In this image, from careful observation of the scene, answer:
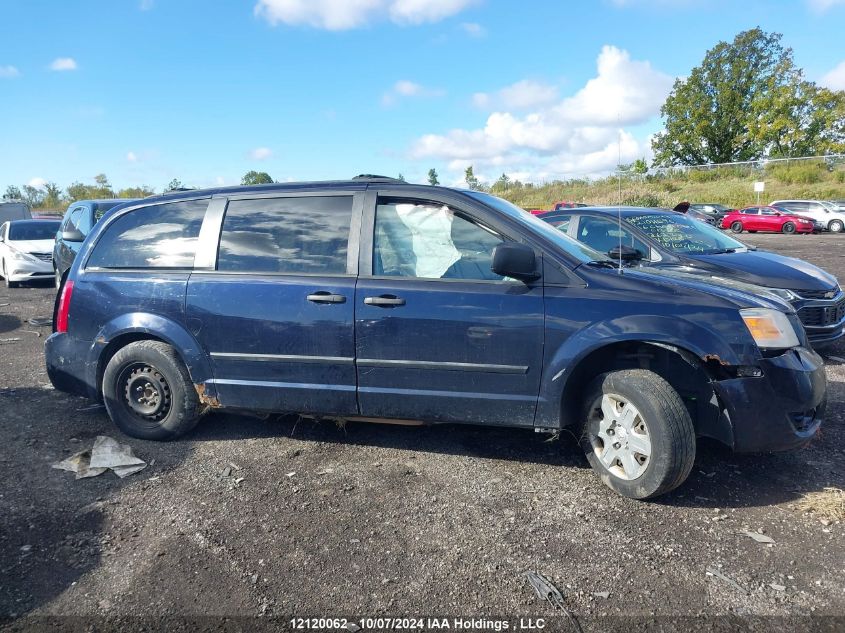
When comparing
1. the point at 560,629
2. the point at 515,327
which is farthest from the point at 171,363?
the point at 560,629

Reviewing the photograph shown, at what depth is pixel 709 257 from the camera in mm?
6129

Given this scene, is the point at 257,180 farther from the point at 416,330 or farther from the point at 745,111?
the point at 745,111

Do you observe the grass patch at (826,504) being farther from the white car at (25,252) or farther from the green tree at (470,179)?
the green tree at (470,179)

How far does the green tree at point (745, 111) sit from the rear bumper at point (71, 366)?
186 ft

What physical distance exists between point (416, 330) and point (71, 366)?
272 centimetres

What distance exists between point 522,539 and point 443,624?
738mm

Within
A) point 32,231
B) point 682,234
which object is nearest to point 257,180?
point 32,231

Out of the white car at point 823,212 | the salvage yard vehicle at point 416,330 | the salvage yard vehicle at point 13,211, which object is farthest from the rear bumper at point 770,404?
the white car at point 823,212

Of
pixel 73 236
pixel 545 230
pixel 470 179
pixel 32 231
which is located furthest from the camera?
pixel 470 179

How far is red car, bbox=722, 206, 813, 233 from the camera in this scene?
28125 mm

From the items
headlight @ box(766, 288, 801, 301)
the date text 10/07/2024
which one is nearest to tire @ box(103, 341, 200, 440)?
the date text 10/07/2024

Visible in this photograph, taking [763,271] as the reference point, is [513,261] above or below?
above

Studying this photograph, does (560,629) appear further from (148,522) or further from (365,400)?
(148,522)

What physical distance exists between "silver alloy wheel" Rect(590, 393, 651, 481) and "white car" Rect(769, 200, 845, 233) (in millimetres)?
31254
